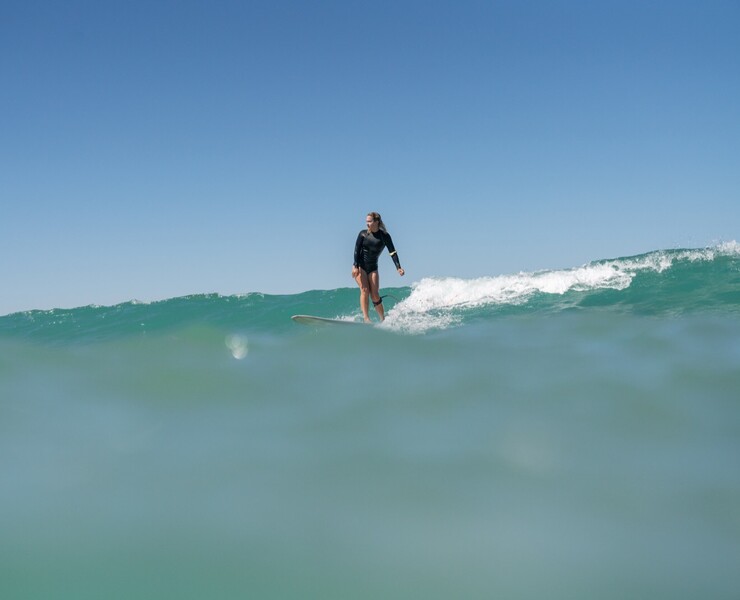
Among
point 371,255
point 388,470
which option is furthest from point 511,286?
point 388,470

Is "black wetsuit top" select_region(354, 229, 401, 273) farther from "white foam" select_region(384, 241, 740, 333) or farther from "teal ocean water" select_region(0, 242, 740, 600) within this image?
"teal ocean water" select_region(0, 242, 740, 600)

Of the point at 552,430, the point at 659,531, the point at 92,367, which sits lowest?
the point at 659,531

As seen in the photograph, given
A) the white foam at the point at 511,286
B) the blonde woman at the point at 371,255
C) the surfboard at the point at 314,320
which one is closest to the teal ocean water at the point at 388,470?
the surfboard at the point at 314,320

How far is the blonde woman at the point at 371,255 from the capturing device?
1114 cm

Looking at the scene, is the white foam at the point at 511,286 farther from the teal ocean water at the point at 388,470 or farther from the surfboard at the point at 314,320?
the teal ocean water at the point at 388,470

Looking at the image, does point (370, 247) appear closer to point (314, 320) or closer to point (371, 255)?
point (371, 255)

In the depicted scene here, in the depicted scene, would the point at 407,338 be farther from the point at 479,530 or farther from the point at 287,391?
the point at 479,530

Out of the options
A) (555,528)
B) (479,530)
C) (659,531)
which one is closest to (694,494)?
(659,531)

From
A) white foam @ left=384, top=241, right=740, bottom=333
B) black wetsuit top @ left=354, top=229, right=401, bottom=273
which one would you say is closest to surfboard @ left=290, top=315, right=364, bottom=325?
white foam @ left=384, top=241, right=740, bottom=333

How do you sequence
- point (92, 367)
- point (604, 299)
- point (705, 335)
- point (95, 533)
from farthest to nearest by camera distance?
1. point (604, 299)
2. point (92, 367)
3. point (705, 335)
4. point (95, 533)

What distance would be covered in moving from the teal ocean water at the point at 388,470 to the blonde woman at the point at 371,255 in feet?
14.4

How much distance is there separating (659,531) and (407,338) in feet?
13.9

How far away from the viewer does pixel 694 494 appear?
127 inches

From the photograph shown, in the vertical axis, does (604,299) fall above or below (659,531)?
Answer: above
